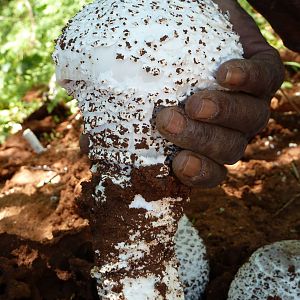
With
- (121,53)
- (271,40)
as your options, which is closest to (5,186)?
(121,53)

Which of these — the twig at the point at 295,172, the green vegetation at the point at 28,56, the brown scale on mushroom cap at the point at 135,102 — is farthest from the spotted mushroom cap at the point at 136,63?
the green vegetation at the point at 28,56

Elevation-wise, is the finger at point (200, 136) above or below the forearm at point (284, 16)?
below

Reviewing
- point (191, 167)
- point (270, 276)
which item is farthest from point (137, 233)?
point (270, 276)

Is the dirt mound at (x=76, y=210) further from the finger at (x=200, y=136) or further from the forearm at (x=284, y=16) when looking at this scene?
the forearm at (x=284, y=16)

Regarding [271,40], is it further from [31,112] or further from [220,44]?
[220,44]

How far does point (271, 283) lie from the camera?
1.65m

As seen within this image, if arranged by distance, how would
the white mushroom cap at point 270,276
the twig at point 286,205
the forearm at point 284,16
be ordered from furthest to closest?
the twig at point 286,205
the forearm at point 284,16
the white mushroom cap at point 270,276

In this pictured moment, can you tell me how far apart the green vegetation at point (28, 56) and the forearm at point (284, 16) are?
5.06ft

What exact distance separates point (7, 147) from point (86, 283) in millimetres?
1573

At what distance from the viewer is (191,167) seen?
1.41 m

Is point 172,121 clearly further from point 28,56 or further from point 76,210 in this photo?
point 28,56

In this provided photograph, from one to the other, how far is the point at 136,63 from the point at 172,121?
17 centimetres

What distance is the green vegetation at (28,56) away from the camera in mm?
3529

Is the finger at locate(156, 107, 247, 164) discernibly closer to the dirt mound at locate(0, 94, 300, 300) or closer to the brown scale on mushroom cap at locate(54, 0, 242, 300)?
the brown scale on mushroom cap at locate(54, 0, 242, 300)
